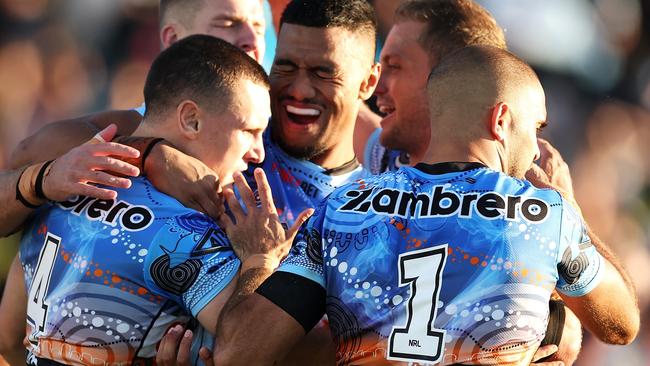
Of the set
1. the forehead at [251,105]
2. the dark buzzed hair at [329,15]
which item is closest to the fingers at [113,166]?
the forehead at [251,105]

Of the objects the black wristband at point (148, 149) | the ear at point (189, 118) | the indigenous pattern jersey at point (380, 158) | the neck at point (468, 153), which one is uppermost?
the neck at point (468, 153)

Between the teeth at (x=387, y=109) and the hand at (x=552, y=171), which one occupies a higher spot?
the hand at (x=552, y=171)

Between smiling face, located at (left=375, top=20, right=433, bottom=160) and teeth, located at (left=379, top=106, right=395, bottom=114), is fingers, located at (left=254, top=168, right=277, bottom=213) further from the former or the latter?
teeth, located at (left=379, top=106, right=395, bottom=114)

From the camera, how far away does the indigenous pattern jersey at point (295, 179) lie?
5.23m

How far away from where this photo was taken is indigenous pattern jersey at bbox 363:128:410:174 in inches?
247

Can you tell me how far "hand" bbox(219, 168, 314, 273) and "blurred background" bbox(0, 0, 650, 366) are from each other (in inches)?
188

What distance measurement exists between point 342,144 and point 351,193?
1.72m

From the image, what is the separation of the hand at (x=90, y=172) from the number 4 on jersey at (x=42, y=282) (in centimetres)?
Answer: 20

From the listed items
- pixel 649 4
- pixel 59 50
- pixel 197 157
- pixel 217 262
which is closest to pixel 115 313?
pixel 217 262

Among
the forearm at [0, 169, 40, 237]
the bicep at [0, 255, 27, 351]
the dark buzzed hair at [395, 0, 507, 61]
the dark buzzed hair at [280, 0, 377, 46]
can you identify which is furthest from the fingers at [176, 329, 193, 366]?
the dark buzzed hair at [395, 0, 507, 61]

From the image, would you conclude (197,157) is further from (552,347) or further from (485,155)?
(552,347)

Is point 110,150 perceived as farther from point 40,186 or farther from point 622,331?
point 622,331

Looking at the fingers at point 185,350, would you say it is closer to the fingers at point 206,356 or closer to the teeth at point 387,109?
the fingers at point 206,356

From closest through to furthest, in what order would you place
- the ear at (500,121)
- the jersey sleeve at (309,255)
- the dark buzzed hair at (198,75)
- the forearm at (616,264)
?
the jersey sleeve at (309,255) → the ear at (500,121) → the forearm at (616,264) → the dark buzzed hair at (198,75)
